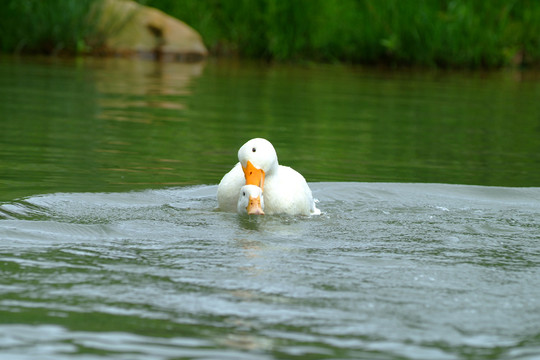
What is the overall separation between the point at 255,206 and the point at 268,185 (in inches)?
15.9

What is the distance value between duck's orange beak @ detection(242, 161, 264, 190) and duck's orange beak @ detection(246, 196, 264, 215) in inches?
8.7

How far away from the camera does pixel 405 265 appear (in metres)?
4.05

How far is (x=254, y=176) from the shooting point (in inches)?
204

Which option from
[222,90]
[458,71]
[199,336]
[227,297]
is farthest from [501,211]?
[458,71]

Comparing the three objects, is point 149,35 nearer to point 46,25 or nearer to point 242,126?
point 46,25

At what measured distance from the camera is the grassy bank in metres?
17.5

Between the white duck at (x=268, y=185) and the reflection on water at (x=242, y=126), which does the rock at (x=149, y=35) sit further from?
the white duck at (x=268, y=185)

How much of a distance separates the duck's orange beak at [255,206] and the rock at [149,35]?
1476 centimetres

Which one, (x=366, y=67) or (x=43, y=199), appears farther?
(x=366, y=67)

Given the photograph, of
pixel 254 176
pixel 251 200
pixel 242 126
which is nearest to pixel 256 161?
pixel 254 176

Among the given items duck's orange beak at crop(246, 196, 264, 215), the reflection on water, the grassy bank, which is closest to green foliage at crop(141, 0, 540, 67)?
the grassy bank

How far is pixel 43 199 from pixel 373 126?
5241 millimetres

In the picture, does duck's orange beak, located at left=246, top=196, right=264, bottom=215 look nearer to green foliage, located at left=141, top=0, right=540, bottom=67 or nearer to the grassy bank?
the grassy bank

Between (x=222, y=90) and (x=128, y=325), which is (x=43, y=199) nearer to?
(x=128, y=325)
